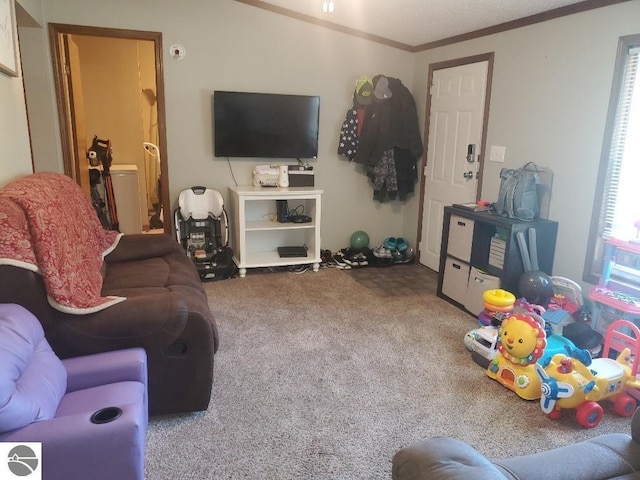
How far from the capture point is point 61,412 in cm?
165

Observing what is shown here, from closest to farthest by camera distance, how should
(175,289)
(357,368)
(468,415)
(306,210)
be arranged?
(468,415) < (175,289) < (357,368) < (306,210)

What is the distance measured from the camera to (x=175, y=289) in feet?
8.38

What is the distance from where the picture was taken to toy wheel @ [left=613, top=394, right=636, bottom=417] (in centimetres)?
237

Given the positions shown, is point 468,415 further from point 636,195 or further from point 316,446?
point 636,195

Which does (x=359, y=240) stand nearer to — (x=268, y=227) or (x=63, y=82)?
(x=268, y=227)

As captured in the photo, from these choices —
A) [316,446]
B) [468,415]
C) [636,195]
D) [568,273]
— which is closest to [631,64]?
[636,195]

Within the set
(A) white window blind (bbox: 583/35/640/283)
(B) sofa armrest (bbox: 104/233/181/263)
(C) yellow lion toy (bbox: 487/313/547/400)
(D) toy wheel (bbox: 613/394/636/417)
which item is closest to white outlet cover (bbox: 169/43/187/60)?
(B) sofa armrest (bbox: 104/233/181/263)

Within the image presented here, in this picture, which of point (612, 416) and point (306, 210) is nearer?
point (612, 416)

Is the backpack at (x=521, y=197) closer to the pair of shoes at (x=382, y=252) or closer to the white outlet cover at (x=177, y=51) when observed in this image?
the pair of shoes at (x=382, y=252)

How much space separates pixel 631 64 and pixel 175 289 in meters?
2.96

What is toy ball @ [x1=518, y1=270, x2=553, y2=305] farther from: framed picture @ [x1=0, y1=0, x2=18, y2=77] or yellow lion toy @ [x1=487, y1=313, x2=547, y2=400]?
framed picture @ [x1=0, y1=0, x2=18, y2=77]

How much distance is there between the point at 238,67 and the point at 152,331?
10.1ft

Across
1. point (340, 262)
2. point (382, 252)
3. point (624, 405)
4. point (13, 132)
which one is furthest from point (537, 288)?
point (13, 132)

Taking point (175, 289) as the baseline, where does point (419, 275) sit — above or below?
below
